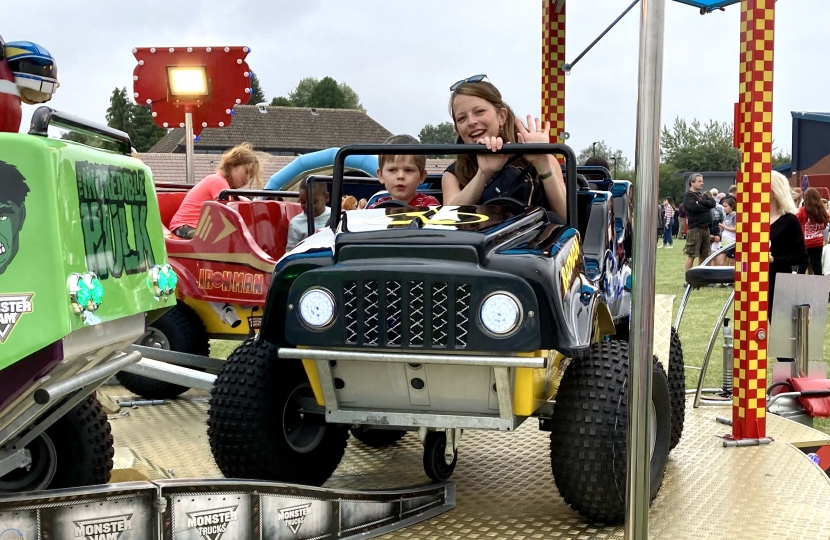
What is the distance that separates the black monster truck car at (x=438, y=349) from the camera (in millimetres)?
2381

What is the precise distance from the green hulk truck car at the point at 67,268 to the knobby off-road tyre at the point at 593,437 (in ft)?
3.63

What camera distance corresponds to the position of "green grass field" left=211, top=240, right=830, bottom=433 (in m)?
6.90

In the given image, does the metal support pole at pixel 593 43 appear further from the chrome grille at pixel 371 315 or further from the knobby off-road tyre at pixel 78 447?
the knobby off-road tyre at pixel 78 447

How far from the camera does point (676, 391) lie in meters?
3.34

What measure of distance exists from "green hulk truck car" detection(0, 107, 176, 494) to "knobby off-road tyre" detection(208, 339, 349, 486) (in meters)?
0.55

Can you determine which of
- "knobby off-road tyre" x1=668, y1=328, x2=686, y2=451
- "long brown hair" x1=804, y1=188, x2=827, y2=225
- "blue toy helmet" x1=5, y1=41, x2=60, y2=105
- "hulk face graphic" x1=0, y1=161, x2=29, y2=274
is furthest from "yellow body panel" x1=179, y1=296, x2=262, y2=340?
"long brown hair" x1=804, y1=188, x2=827, y2=225

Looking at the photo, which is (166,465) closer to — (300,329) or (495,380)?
(300,329)

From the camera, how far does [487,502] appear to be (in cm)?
287

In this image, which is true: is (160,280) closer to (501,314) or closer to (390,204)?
(501,314)

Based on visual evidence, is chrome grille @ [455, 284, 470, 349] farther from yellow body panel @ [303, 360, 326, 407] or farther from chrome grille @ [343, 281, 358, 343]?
yellow body panel @ [303, 360, 326, 407]

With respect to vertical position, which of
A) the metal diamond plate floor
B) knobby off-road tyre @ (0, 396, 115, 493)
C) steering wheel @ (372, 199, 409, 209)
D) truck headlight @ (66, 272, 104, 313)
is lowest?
the metal diamond plate floor

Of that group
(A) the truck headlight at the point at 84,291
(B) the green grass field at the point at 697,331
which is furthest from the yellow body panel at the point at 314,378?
(B) the green grass field at the point at 697,331

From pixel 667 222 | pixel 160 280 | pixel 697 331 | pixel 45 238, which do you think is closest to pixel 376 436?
pixel 160 280

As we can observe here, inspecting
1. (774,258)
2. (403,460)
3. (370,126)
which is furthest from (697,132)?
(403,460)
